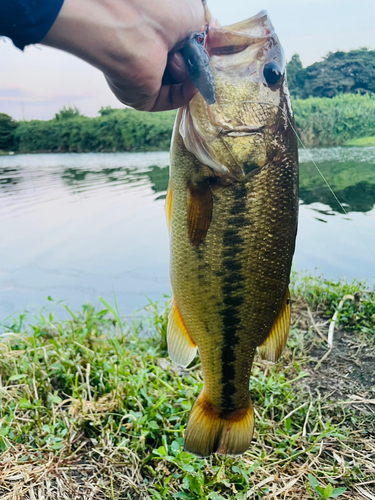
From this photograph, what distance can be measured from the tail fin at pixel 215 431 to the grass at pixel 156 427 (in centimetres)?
38

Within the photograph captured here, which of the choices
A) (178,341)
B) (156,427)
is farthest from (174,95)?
(156,427)

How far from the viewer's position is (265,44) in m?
1.31

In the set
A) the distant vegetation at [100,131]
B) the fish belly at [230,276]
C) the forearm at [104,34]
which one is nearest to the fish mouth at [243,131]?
the fish belly at [230,276]

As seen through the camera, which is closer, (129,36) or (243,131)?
(129,36)

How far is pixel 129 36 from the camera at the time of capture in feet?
3.02

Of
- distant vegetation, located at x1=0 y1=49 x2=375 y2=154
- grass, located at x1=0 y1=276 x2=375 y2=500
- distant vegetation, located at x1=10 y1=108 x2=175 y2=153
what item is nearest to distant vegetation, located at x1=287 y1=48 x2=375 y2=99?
distant vegetation, located at x1=0 y1=49 x2=375 y2=154

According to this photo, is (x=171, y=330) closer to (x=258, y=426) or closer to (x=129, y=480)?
(x=129, y=480)

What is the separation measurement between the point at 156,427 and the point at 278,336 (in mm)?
1006

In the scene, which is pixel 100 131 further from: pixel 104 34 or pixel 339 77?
pixel 104 34

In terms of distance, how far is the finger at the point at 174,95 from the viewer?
1.21 metres

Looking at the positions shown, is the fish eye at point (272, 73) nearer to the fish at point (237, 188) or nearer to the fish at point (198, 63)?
the fish at point (237, 188)

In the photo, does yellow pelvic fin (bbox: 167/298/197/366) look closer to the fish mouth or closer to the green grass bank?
the fish mouth

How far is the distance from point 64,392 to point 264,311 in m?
1.63

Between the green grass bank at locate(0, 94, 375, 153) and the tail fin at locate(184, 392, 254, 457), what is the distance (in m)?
6.49
